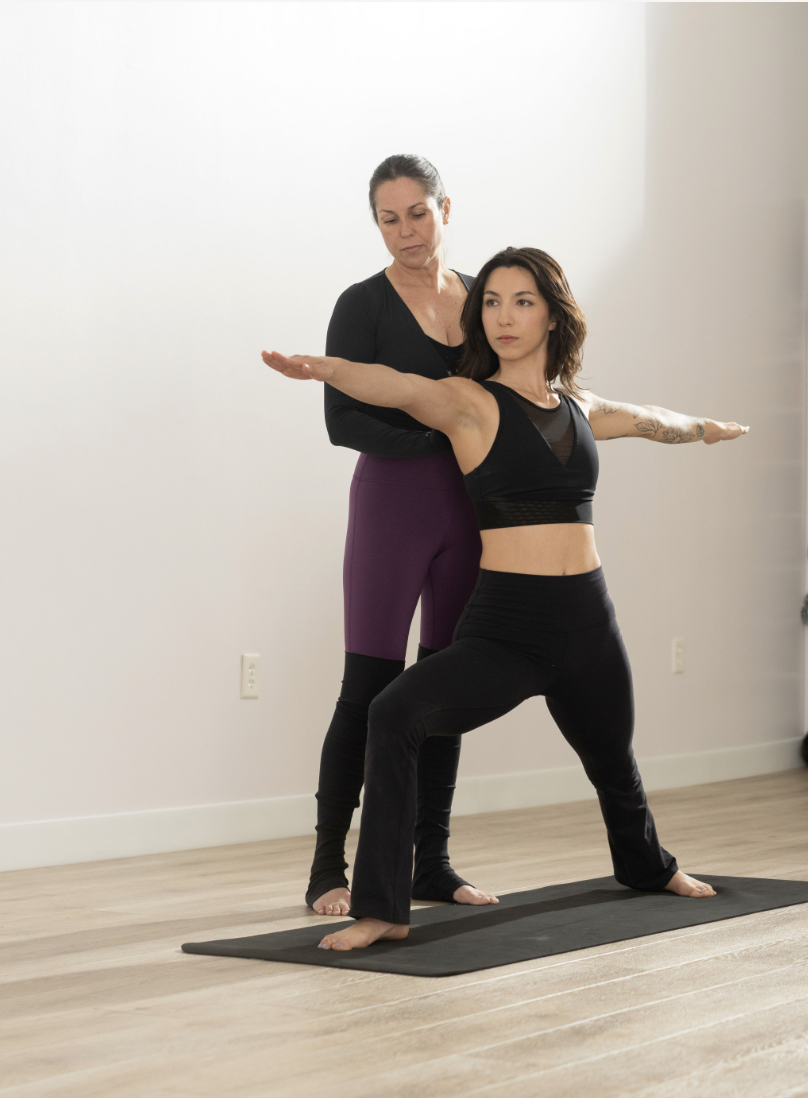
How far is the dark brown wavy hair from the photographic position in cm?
236

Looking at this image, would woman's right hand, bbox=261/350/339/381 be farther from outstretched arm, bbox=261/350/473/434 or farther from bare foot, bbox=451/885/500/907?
bare foot, bbox=451/885/500/907

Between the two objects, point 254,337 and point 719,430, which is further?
point 254,337

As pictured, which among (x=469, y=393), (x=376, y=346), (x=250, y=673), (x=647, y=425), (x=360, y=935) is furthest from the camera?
(x=250, y=673)

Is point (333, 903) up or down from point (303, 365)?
down

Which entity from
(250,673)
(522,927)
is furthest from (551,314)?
(250,673)

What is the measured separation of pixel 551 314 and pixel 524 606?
0.53 metres

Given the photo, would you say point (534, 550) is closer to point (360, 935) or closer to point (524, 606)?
point (524, 606)

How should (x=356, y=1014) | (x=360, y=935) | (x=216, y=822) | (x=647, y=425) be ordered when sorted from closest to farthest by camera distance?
1. (x=356, y=1014)
2. (x=360, y=935)
3. (x=647, y=425)
4. (x=216, y=822)

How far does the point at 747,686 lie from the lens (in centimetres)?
498

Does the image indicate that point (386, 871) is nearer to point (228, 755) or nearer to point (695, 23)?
point (228, 755)

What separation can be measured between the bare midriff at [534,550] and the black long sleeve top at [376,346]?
232 mm

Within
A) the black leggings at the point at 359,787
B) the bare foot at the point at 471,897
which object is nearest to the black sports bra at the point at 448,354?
the black leggings at the point at 359,787

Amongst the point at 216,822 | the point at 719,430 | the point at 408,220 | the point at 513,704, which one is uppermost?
the point at 408,220

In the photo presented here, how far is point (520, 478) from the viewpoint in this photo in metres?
2.28
